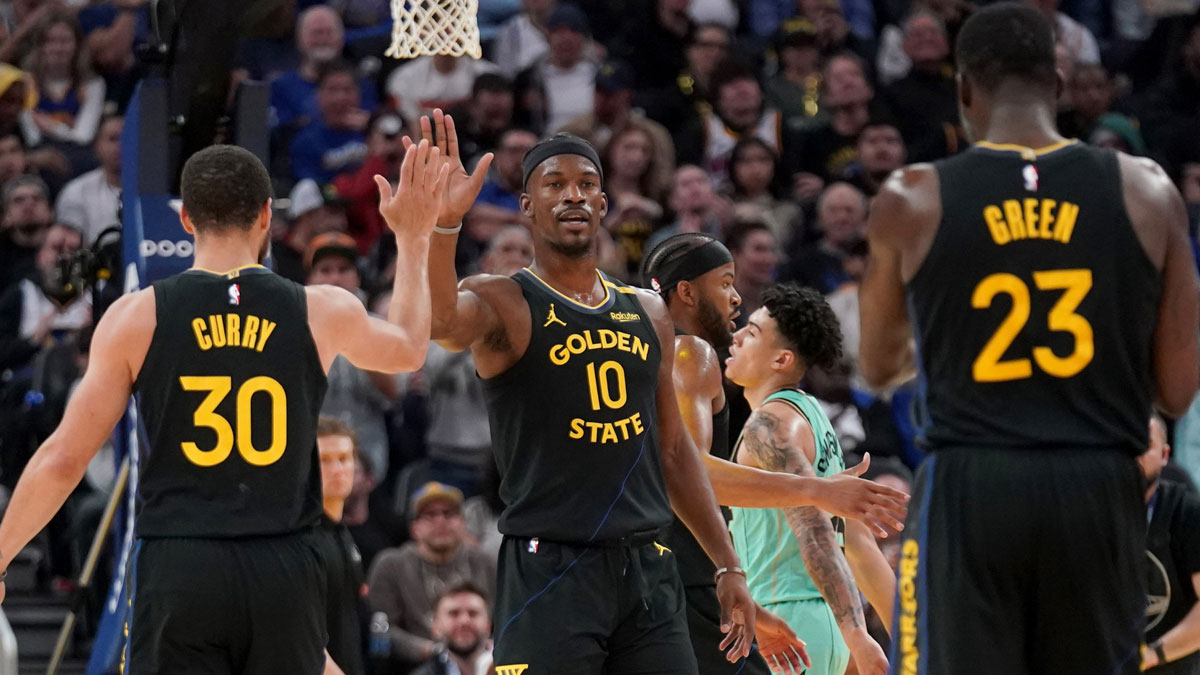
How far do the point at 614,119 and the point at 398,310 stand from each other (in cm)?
878

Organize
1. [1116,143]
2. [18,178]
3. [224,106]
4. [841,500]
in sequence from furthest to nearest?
[1116,143] < [18,178] < [224,106] < [841,500]

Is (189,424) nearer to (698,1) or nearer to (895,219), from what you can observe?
(895,219)

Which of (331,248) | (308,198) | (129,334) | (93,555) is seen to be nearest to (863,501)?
(129,334)

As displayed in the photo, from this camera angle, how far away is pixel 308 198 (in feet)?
43.5

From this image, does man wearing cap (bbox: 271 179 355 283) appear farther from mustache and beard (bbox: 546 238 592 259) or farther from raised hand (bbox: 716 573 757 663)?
raised hand (bbox: 716 573 757 663)

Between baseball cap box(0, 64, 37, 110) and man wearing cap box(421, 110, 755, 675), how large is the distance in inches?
338

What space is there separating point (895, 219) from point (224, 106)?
16.7ft

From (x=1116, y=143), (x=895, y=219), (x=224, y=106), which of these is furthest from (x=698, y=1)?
(x=895, y=219)

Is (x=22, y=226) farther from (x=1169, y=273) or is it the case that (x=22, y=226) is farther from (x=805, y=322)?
(x=1169, y=273)

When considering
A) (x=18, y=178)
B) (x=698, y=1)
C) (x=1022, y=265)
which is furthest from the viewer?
(x=698, y=1)

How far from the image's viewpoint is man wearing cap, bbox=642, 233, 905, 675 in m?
6.30

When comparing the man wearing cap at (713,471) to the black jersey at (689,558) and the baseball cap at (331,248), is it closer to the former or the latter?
the black jersey at (689,558)

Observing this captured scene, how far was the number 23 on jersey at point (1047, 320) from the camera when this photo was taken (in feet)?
15.5

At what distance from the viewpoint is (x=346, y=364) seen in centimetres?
1189
